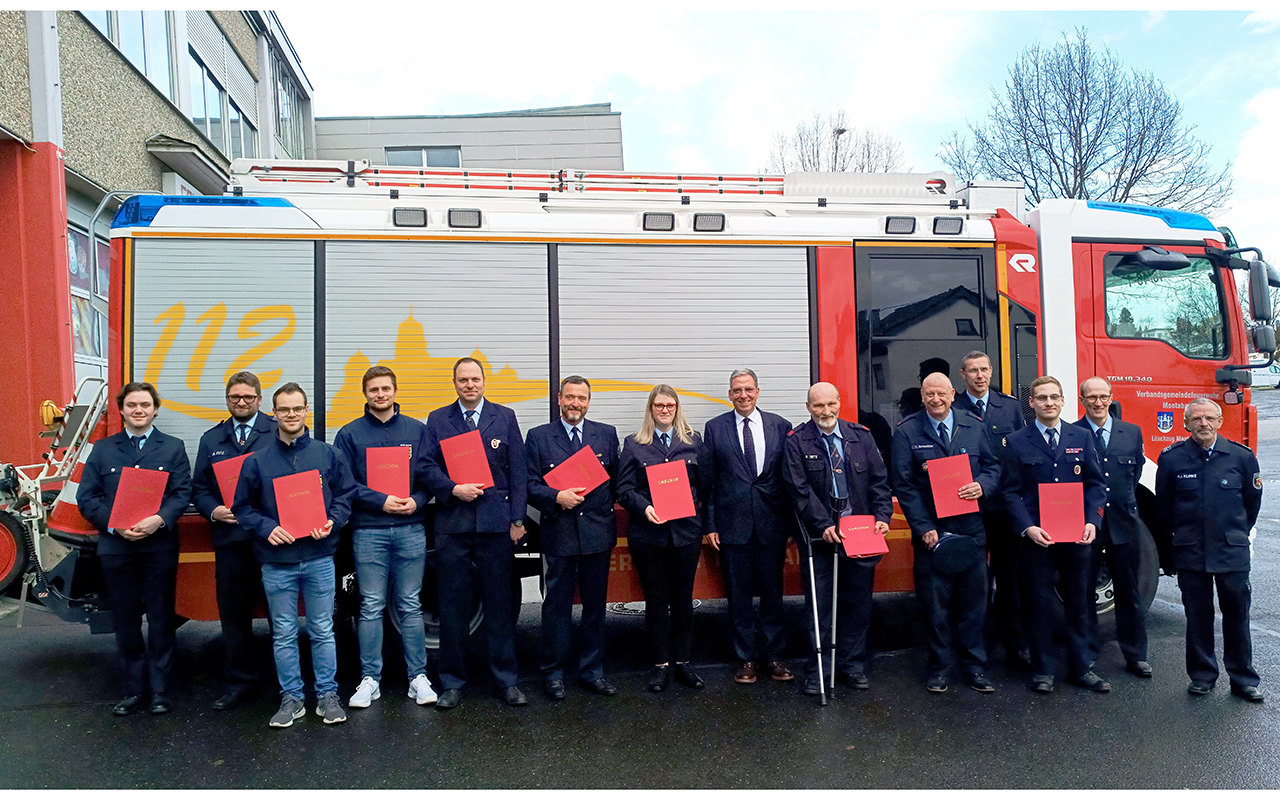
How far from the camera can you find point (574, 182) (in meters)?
6.35

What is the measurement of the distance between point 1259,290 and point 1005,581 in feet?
9.08

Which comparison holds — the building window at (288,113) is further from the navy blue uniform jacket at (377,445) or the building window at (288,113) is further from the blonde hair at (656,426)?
the blonde hair at (656,426)

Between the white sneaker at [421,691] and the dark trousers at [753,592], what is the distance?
6.10 ft

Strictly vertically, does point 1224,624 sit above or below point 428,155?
below

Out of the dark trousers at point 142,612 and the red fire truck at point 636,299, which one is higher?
the red fire truck at point 636,299

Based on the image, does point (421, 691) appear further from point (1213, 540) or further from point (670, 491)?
point (1213, 540)

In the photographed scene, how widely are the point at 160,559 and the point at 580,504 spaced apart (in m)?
2.40

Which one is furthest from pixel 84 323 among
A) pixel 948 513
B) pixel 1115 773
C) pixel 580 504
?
pixel 1115 773

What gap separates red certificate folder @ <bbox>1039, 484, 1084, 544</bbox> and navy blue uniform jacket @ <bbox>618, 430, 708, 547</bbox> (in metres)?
2.07

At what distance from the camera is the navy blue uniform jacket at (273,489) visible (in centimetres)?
463

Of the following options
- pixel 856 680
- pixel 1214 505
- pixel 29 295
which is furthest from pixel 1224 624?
pixel 29 295

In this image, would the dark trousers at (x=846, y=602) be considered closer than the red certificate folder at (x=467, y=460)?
No

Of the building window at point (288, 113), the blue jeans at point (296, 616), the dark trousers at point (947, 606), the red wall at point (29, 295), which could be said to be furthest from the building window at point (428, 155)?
the dark trousers at point (947, 606)
